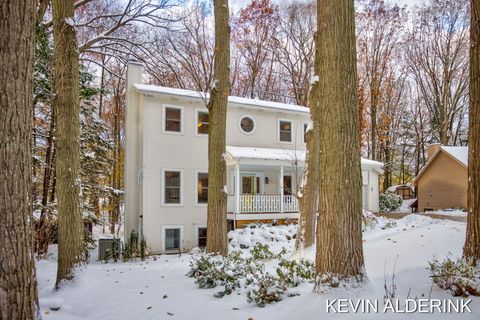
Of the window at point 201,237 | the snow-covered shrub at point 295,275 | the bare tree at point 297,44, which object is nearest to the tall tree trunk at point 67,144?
the snow-covered shrub at point 295,275

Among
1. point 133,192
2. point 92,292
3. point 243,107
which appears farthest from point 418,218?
point 92,292

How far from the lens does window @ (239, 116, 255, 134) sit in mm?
16050

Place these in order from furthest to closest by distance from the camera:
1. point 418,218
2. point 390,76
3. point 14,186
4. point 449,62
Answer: point 390,76 < point 449,62 < point 418,218 < point 14,186

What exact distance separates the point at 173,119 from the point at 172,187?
2629 millimetres

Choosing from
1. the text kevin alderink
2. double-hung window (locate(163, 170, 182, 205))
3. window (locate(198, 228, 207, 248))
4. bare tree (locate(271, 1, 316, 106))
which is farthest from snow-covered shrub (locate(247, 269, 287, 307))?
bare tree (locate(271, 1, 316, 106))

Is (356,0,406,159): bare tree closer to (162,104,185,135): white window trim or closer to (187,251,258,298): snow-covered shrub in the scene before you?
(162,104,185,135): white window trim

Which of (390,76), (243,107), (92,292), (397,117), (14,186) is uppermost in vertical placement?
(390,76)

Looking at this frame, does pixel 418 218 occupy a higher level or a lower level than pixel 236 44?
lower

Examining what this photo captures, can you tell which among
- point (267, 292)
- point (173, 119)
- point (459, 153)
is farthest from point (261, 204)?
point (459, 153)

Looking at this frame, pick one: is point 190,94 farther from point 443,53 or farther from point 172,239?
point 443,53

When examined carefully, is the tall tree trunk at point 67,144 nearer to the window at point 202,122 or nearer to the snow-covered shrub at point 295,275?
the snow-covered shrub at point 295,275

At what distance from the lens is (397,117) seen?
2898cm

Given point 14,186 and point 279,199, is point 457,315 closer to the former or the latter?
point 14,186

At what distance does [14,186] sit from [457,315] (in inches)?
144
